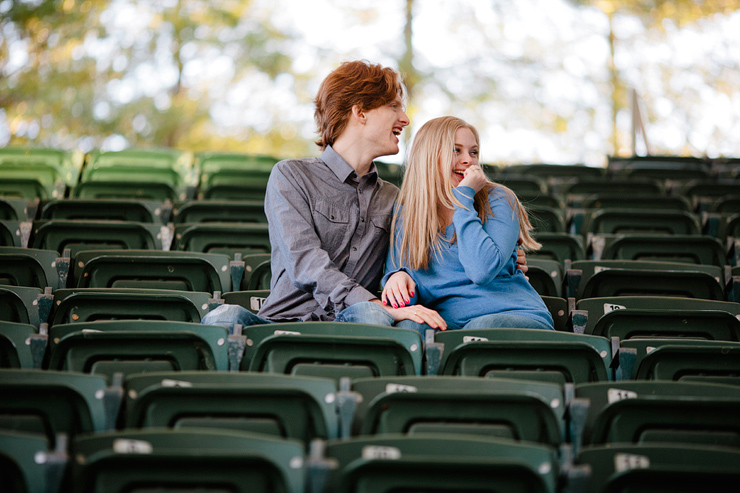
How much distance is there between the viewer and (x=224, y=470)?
1.55 metres

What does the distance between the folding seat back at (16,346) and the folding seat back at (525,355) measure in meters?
1.37

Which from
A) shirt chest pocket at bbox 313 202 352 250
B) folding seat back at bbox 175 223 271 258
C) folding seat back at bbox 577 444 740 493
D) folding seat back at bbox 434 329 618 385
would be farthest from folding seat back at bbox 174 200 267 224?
folding seat back at bbox 577 444 740 493

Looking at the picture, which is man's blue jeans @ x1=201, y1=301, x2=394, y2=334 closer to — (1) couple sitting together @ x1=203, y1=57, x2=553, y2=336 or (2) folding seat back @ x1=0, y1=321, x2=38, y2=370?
(1) couple sitting together @ x1=203, y1=57, x2=553, y2=336

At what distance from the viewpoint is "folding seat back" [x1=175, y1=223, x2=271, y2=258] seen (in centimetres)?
383

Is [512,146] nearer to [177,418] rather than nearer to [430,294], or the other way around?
[430,294]

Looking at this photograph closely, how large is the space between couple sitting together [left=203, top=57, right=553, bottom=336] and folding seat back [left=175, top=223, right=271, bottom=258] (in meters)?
0.82

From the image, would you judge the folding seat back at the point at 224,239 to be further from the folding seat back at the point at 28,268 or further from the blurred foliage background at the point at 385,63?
the blurred foliage background at the point at 385,63

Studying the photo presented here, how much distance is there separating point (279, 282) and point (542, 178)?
4.36 meters

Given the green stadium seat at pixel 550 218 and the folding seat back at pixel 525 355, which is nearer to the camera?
the folding seat back at pixel 525 355

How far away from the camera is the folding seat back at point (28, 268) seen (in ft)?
10.3

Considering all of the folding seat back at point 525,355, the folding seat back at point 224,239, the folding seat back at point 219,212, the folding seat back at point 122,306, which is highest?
the folding seat back at point 219,212

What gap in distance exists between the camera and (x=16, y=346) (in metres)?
2.33

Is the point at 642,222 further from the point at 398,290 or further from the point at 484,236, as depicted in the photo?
the point at 398,290

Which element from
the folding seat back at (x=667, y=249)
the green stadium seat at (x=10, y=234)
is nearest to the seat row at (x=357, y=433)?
the folding seat back at (x=667, y=249)
